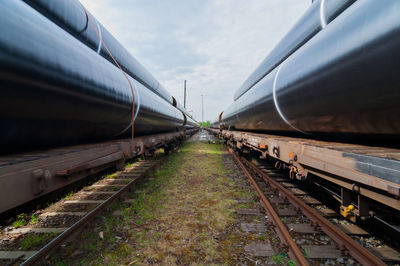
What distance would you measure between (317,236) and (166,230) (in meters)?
2.25

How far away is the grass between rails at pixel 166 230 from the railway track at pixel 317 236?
743mm

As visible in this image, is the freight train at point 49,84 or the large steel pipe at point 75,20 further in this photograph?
the large steel pipe at point 75,20

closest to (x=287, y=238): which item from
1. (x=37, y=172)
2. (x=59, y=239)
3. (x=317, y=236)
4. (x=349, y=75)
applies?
(x=317, y=236)

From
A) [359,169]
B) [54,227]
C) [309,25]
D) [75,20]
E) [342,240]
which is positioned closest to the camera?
[359,169]

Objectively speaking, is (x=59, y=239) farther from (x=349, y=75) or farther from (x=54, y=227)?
(x=349, y=75)

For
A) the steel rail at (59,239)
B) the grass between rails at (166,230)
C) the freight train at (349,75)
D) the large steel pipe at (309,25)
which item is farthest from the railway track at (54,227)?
the large steel pipe at (309,25)

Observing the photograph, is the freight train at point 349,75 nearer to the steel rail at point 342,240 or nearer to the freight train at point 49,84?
the steel rail at point 342,240

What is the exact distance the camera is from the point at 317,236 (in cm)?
257

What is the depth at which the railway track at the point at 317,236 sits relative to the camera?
205cm

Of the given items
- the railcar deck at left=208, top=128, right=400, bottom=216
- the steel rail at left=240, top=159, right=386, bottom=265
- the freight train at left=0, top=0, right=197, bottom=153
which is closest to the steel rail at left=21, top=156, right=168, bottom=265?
the freight train at left=0, top=0, right=197, bottom=153

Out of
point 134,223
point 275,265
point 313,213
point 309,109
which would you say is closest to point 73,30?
point 134,223

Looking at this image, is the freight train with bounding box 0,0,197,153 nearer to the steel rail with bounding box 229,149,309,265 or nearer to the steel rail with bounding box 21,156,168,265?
the steel rail with bounding box 21,156,168,265

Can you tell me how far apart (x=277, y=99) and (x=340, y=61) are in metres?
1.63

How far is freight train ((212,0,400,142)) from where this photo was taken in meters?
1.49
